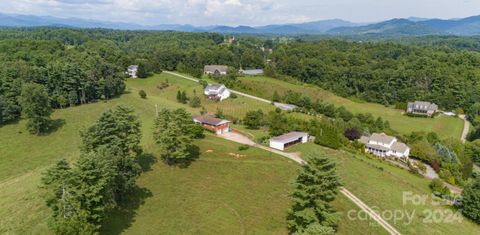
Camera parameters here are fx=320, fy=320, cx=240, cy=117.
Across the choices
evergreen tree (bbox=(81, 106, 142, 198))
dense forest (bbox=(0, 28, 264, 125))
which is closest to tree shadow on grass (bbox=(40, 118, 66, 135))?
dense forest (bbox=(0, 28, 264, 125))

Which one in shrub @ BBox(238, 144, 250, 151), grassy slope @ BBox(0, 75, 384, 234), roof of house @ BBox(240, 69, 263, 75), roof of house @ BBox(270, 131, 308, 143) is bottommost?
grassy slope @ BBox(0, 75, 384, 234)

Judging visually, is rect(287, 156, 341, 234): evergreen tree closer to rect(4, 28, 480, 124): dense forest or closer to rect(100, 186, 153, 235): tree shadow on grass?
rect(100, 186, 153, 235): tree shadow on grass

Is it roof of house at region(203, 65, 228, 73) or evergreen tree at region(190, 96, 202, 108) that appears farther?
roof of house at region(203, 65, 228, 73)

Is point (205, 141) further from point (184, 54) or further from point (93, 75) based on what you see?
point (184, 54)

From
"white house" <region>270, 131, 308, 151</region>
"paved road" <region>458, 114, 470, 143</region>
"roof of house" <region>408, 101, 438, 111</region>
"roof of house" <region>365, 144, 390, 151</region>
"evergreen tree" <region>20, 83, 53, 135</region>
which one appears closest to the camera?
"white house" <region>270, 131, 308, 151</region>

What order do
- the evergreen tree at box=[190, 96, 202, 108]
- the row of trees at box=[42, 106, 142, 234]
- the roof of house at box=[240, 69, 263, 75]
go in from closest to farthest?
1. the row of trees at box=[42, 106, 142, 234]
2. the evergreen tree at box=[190, 96, 202, 108]
3. the roof of house at box=[240, 69, 263, 75]

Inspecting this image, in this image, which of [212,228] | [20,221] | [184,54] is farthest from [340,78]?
[20,221]

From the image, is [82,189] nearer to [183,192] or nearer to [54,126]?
[183,192]

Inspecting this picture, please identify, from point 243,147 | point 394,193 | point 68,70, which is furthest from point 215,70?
point 394,193
